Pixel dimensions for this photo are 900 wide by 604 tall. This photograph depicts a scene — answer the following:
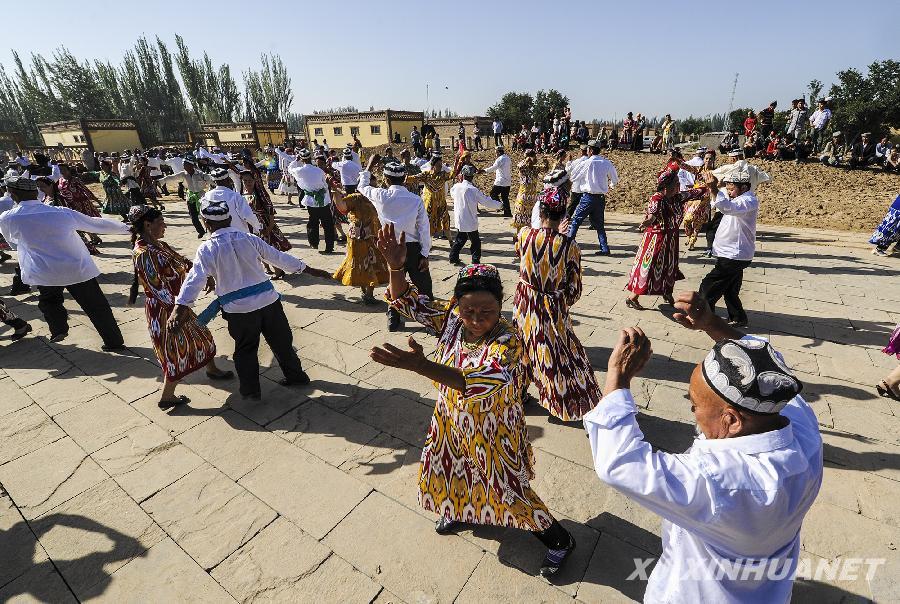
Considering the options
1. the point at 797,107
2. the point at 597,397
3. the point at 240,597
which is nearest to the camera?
the point at 240,597

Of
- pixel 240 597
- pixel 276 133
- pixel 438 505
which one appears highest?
pixel 276 133

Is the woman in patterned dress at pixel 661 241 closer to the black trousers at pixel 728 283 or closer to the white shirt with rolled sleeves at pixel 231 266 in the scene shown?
the black trousers at pixel 728 283

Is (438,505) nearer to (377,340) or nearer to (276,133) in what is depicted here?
(377,340)

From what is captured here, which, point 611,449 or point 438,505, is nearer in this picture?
point 611,449

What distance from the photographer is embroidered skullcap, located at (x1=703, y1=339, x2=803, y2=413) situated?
115cm

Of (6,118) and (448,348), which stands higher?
(6,118)

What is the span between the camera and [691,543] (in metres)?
1.33

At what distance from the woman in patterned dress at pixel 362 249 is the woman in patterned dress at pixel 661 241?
136 inches

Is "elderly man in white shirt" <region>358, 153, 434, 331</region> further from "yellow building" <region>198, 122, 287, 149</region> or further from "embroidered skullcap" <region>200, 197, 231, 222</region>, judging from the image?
"yellow building" <region>198, 122, 287, 149</region>

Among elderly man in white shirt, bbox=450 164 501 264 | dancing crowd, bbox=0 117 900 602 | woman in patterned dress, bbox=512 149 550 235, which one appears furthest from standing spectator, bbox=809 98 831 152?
elderly man in white shirt, bbox=450 164 501 264

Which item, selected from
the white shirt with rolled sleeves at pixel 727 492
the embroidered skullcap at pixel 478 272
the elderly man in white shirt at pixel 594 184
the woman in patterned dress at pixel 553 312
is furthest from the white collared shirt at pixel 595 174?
the white shirt with rolled sleeves at pixel 727 492

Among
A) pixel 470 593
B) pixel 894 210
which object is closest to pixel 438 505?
pixel 470 593

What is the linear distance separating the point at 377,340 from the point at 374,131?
1369 inches

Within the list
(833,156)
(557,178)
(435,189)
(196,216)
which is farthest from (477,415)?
(833,156)
